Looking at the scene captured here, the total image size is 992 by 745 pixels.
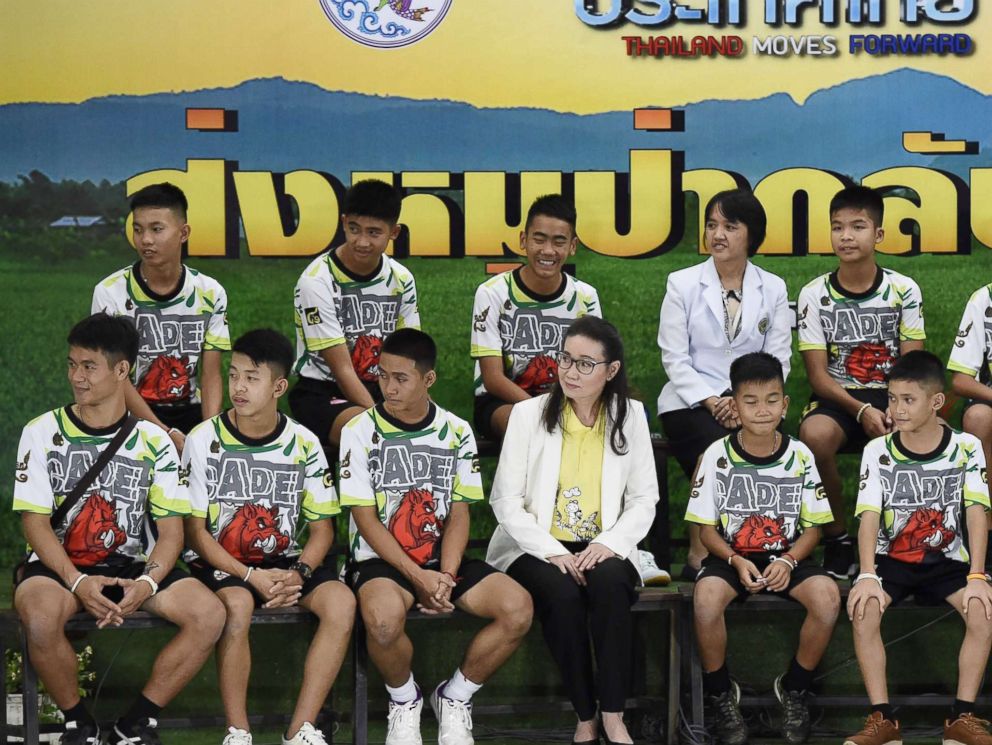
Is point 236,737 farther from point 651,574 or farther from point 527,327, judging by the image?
point 527,327

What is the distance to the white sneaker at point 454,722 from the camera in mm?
4258

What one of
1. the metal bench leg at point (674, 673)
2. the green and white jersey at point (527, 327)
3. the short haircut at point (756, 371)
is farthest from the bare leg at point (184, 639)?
the short haircut at point (756, 371)

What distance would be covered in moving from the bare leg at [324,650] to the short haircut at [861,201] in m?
2.36

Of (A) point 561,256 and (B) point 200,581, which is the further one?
(A) point 561,256

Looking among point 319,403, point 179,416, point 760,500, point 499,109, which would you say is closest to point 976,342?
point 760,500

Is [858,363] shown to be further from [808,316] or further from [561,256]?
[561,256]

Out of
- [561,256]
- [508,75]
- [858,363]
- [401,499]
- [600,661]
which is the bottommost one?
[600,661]

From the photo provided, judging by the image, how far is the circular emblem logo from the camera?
5.60 m

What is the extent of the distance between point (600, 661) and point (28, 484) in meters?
1.75

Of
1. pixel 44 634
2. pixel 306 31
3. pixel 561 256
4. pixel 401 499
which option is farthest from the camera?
pixel 306 31

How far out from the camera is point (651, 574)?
4680 mm

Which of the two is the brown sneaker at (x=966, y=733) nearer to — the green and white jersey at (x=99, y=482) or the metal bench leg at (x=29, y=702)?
the green and white jersey at (x=99, y=482)

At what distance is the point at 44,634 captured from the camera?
4.00 meters

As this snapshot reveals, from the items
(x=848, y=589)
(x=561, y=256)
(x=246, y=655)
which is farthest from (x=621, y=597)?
(x=561, y=256)
